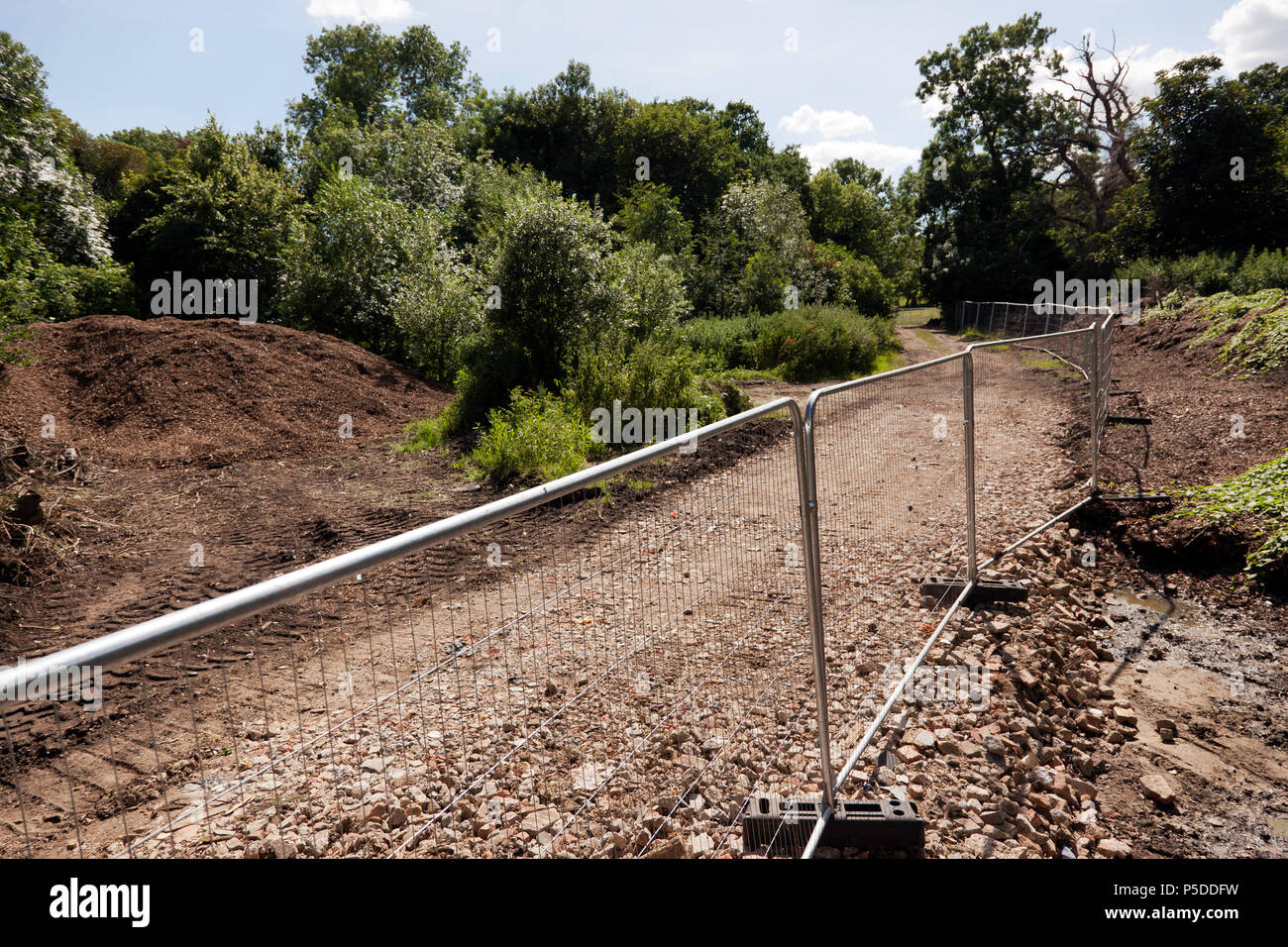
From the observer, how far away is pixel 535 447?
8992 millimetres

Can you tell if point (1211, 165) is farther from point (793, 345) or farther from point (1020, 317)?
point (793, 345)

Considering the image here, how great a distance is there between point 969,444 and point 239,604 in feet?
17.0

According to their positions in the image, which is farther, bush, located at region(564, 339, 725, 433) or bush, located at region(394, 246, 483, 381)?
bush, located at region(394, 246, 483, 381)

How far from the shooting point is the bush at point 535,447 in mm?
8852

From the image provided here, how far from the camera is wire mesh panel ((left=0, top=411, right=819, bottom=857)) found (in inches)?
87.0

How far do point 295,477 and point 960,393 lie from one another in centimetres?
912

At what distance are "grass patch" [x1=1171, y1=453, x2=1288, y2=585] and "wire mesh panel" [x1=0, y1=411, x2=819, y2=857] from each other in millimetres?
4414

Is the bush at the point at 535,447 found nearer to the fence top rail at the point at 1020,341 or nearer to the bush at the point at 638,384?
the bush at the point at 638,384

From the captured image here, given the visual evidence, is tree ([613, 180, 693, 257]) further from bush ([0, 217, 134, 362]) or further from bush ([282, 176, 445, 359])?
bush ([0, 217, 134, 362])

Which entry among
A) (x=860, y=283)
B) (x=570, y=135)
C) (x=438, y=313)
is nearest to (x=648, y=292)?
(x=438, y=313)

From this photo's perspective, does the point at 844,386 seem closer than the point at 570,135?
Yes

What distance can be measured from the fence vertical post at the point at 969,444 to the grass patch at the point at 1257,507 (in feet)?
7.87

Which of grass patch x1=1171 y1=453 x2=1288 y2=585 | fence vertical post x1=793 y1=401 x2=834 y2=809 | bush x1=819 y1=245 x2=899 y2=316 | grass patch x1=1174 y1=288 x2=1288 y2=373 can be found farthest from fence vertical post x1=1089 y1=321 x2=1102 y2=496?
bush x1=819 y1=245 x2=899 y2=316

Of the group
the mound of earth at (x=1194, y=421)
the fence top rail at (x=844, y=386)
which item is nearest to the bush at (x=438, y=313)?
the fence top rail at (x=844, y=386)
